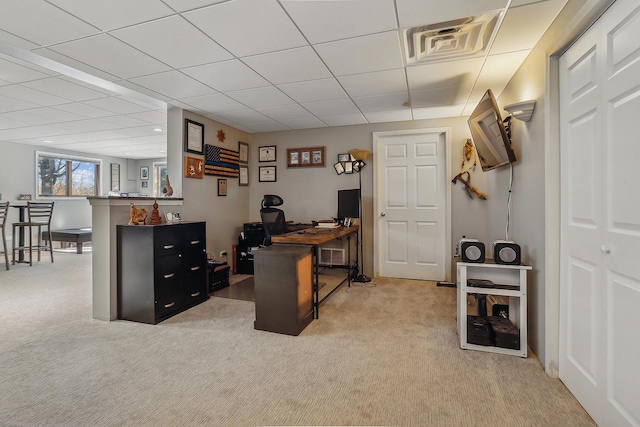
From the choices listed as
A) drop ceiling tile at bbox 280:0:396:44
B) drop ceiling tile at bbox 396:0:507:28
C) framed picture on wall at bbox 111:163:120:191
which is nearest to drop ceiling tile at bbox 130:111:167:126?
drop ceiling tile at bbox 280:0:396:44

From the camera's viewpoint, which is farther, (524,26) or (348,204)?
(348,204)

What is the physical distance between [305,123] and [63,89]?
9.48 ft

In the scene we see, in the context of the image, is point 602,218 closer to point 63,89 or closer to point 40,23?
point 40,23

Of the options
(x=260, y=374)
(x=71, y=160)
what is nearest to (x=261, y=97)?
(x=260, y=374)

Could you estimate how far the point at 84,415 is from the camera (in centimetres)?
167

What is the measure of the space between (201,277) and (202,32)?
2.53m

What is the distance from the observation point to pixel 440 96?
11.4 feet

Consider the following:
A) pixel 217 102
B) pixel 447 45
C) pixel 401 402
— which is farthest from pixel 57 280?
pixel 447 45

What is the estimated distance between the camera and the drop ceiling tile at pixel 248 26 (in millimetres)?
1887

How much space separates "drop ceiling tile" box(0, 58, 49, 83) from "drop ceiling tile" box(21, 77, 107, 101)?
82 mm

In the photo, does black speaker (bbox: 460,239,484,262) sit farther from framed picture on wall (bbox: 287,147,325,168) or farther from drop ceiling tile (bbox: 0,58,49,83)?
drop ceiling tile (bbox: 0,58,49,83)

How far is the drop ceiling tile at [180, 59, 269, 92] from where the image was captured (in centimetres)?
269

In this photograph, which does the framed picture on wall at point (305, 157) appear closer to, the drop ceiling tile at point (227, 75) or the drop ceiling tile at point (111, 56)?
the drop ceiling tile at point (227, 75)

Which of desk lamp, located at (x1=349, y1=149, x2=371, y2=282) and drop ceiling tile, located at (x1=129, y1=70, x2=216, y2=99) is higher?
drop ceiling tile, located at (x1=129, y1=70, x2=216, y2=99)
